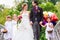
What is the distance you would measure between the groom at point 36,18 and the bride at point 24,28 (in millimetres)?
58

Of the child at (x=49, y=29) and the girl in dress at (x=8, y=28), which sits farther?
the girl in dress at (x=8, y=28)

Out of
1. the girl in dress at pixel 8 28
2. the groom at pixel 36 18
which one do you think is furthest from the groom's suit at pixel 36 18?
the girl in dress at pixel 8 28

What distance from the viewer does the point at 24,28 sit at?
4.78 m

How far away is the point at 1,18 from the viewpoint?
475cm

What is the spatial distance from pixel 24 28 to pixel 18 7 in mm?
304

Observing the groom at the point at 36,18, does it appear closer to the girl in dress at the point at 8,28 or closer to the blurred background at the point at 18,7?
the blurred background at the point at 18,7

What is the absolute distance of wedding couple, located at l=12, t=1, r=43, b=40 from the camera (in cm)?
471

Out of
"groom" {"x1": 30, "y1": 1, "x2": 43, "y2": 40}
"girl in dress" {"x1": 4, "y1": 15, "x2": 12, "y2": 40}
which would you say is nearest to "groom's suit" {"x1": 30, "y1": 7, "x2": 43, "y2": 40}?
"groom" {"x1": 30, "y1": 1, "x2": 43, "y2": 40}

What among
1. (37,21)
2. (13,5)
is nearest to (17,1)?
(13,5)

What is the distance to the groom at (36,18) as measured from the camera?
4.70 metres

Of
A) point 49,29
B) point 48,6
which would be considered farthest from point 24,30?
point 48,6

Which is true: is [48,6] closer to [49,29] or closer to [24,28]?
[49,29]

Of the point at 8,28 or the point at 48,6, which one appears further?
the point at 8,28

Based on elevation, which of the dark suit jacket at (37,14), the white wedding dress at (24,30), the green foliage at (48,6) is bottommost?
the white wedding dress at (24,30)
